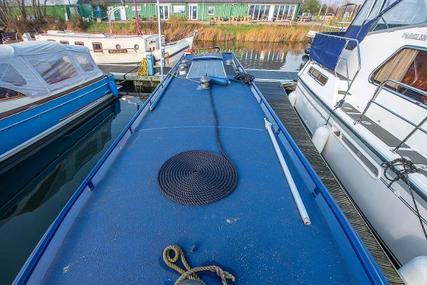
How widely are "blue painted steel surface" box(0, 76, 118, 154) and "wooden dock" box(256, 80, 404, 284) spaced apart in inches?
260

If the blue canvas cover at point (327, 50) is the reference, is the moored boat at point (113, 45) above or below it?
below

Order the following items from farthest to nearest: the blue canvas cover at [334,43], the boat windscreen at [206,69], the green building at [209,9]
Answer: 1. the green building at [209,9]
2. the boat windscreen at [206,69]
3. the blue canvas cover at [334,43]

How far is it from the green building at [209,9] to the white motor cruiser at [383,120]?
27870mm

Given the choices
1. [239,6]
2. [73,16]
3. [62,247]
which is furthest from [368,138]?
[73,16]

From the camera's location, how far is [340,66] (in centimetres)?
571

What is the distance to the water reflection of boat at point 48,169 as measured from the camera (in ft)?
15.1

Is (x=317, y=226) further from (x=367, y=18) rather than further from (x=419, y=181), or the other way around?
(x=367, y=18)

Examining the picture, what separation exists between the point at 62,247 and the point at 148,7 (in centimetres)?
3437

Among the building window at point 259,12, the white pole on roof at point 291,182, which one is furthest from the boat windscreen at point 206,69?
the building window at point 259,12

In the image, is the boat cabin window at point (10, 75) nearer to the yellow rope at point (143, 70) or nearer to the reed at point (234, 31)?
the yellow rope at point (143, 70)

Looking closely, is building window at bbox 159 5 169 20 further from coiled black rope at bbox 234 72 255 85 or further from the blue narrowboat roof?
the blue narrowboat roof

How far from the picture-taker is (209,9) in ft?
98.0

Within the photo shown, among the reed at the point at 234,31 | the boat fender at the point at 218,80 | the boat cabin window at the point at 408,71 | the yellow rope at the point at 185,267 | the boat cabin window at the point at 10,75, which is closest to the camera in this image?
the yellow rope at the point at 185,267

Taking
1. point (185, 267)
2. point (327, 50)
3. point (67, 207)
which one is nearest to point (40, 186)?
point (67, 207)
